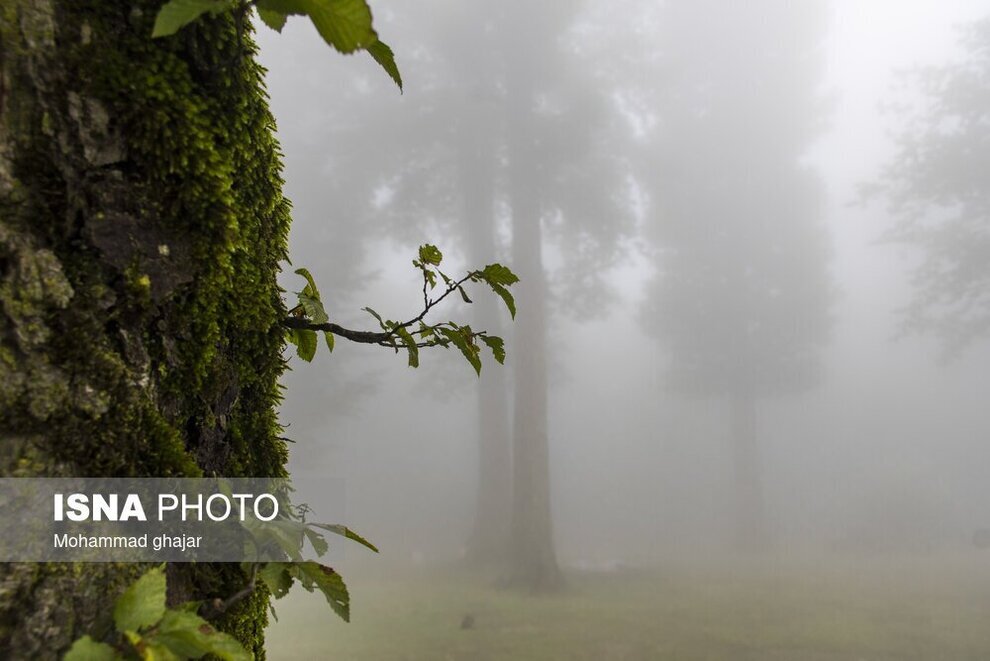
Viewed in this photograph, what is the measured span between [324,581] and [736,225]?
22398 mm

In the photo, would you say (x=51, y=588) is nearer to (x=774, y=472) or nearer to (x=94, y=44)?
(x=94, y=44)

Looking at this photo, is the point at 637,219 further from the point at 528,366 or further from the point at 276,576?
the point at 276,576

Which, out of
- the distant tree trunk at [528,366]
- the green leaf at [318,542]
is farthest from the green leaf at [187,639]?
the distant tree trunk at [528,366]

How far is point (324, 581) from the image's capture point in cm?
88

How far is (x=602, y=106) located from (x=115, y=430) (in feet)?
58.5

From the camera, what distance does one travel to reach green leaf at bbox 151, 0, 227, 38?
646 millimetres

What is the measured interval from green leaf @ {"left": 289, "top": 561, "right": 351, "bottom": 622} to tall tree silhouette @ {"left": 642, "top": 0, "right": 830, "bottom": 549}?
21.0 meters

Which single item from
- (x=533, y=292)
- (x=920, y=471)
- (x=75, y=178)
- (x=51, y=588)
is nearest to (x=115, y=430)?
(x=51, y=588)

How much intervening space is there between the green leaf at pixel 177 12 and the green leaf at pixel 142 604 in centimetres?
57

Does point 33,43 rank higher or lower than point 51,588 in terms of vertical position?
higher

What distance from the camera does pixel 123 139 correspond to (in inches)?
29.2

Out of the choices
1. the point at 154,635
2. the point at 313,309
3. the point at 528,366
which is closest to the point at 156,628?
the point at 154,635

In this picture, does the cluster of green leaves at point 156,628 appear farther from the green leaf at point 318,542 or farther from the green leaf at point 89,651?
the green leaf at point 318,542

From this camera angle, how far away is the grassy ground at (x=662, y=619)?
8.51 metres
